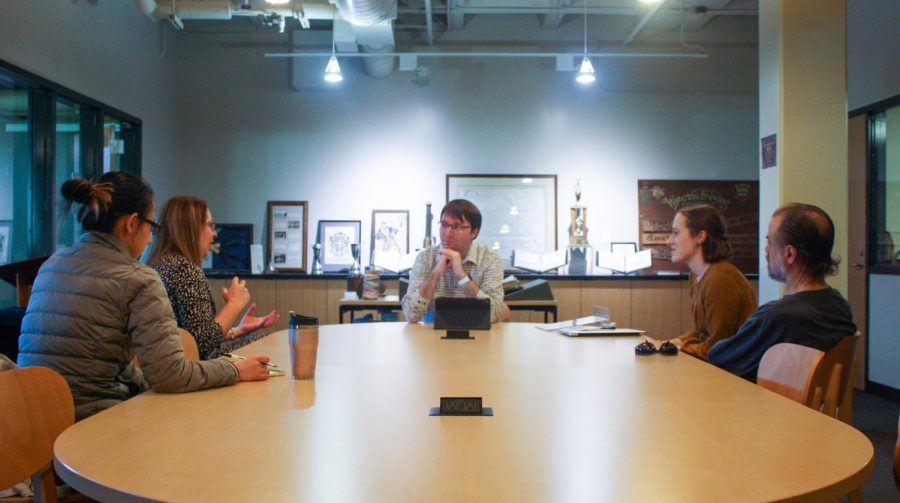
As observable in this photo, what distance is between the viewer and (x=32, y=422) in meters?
1.60

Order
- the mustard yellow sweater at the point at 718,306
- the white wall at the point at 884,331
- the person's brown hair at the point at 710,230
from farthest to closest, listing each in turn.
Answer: the white wall at the point at 884,331
the person's brown hair at the point at 710,230
the mustard yellow sweater at the point at 718,306

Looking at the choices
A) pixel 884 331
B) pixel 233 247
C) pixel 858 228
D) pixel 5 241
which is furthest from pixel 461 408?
pixel 233 247

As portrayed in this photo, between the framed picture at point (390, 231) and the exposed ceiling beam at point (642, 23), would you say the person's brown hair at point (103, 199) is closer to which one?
the framed picture at point (390, 231)

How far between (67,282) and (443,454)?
120 cm

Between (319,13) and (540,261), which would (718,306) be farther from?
(319,13)

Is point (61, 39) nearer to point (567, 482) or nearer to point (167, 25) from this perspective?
point (167, 25)

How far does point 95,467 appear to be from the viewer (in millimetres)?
1155

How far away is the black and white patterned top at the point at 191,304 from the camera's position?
2531mm

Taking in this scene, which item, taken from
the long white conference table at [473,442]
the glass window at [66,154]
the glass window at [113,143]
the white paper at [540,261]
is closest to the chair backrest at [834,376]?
the long white conference table at [473,442]

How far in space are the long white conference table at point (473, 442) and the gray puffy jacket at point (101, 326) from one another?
0.30ft

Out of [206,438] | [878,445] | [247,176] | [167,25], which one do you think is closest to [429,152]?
[247,176]

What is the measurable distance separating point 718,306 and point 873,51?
13.1 feet

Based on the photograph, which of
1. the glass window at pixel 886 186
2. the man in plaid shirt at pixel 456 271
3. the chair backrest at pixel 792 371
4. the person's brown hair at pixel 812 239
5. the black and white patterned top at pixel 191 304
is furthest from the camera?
the glass window at pixel 886 186

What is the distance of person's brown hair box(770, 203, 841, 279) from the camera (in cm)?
232
